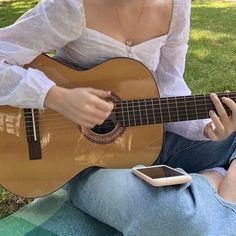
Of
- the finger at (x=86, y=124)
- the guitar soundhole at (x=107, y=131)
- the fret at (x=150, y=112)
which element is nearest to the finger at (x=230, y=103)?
the fret at (x=150, y=112)

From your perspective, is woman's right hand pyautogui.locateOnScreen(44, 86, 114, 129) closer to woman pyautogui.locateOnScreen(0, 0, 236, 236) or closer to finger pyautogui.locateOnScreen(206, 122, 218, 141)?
woman pyautogui.locateOnScreen(0, 0, 236, 236)

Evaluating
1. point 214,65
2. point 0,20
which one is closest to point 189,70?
point 214,65

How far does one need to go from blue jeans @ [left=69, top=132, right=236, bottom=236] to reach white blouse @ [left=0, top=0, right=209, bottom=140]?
0.33 m

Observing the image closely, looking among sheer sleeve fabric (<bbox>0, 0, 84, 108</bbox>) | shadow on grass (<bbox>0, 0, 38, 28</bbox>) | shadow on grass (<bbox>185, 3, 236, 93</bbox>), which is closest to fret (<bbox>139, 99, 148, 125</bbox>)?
sheer sleeve fabric (<bbox>0, 0, 84, 108</bbox>)

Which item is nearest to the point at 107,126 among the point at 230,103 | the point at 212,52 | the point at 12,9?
the point at 230,103

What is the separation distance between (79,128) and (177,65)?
49cm

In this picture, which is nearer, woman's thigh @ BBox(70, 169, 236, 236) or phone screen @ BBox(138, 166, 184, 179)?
woman's thigh @ BBox(70, 169, 236, 236)

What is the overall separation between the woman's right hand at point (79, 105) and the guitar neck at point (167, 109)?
0.45 feet

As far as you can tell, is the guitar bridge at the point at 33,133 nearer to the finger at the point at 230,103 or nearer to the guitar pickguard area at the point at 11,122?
the guitar pickguard area at the point at 11,122

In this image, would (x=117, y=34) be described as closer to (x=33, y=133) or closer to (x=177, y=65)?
(x=177, y=65)

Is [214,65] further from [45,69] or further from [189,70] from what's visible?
[45,69]

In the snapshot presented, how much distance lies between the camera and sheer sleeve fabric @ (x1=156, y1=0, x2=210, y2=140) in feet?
6.68

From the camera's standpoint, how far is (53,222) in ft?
6.34

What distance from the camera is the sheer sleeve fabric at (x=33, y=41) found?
5.91 ft
